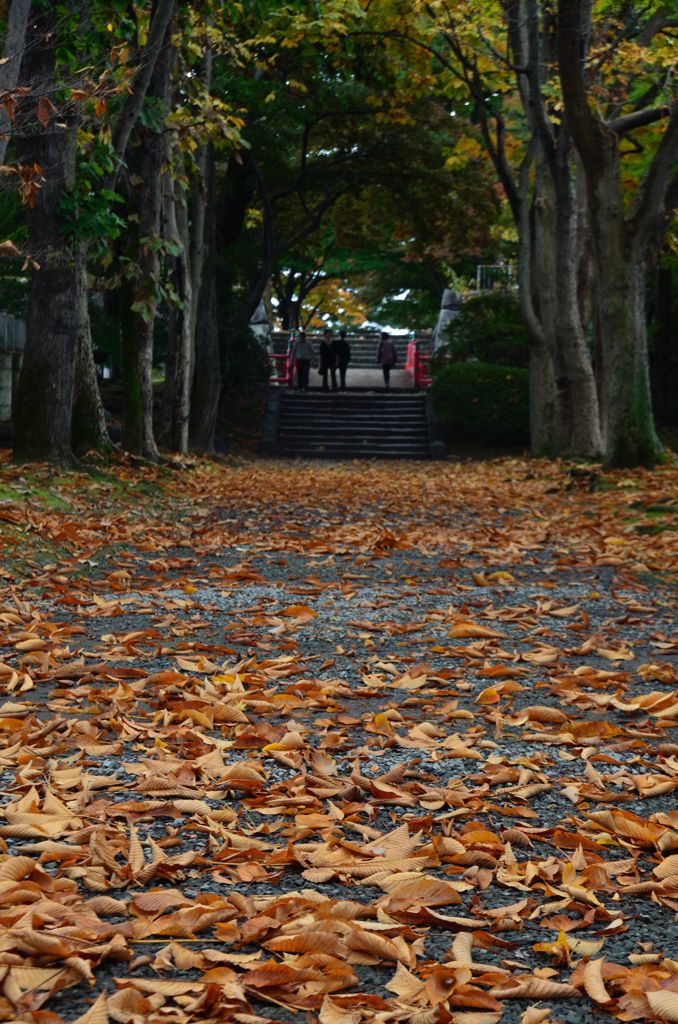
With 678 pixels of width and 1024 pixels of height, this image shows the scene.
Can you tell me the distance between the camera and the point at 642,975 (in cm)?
267

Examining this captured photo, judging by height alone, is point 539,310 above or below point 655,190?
below

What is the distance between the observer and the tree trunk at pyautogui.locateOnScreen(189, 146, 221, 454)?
22531mm

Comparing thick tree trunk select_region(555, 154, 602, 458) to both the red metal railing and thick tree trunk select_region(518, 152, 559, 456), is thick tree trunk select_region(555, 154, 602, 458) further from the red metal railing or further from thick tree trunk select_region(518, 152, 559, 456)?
the red metal railing

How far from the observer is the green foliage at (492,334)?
27.8 meters

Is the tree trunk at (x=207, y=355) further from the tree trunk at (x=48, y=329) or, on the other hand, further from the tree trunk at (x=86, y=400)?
the tree trunk at (x=48, y=329)

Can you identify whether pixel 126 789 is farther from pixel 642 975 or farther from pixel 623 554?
pixel 623 554

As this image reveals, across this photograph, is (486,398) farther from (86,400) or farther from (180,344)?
(86,400)

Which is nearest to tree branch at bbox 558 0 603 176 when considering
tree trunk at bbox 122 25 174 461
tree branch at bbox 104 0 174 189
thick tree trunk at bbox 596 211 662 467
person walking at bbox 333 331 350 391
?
thick tree trunk at bbox 596 211 662 467

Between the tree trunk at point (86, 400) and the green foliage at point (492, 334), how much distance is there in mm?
13858

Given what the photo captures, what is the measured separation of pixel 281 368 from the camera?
1505 inches

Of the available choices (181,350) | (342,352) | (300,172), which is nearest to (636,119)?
(181,350)

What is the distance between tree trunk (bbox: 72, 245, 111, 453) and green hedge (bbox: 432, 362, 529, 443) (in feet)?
39.5

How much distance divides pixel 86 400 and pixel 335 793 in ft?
38.9

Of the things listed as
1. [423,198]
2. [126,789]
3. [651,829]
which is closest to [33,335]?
[126,789]
